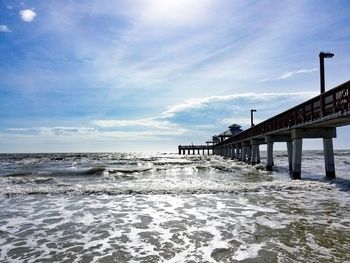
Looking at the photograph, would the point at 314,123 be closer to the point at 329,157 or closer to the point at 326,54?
the point at 329,157

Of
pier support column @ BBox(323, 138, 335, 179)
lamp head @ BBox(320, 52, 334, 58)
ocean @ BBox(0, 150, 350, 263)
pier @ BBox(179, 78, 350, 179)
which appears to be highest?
lamp head @ BBox(320, 52, 334, 58)

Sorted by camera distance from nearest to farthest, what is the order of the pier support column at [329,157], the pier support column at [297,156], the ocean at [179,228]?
the ocean at [179,228]
the pier support column at [329,157]
the pier support column at [297,156]

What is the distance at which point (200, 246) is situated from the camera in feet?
19.2

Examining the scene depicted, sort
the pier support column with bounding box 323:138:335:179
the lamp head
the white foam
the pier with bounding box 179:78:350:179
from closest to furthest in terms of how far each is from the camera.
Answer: the white foam → the pier with bounding box 179:78:350:179 → the lamp head → the pier support column with bounding box 323:138:335:179

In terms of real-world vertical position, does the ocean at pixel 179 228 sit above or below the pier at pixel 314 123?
below

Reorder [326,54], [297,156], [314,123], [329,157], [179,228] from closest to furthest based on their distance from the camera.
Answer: [179,228], [314,123], [326,54], [329,157], [297,156]

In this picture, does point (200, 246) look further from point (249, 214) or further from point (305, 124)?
point (305, 124)

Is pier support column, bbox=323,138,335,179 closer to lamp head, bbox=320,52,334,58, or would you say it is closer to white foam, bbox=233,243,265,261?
lamp head, bbox=320,52,334,58

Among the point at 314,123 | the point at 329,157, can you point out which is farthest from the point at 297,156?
the point at 314,123

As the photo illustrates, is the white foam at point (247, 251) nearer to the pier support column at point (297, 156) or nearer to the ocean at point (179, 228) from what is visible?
the ocean at point (179, 228)

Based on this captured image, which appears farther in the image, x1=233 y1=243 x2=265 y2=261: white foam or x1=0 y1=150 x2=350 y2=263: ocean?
x1=0 y1=150 x2=350 y2=263: ocean

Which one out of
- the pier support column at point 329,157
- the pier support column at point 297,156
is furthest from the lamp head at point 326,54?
the pier support column at point 297,156

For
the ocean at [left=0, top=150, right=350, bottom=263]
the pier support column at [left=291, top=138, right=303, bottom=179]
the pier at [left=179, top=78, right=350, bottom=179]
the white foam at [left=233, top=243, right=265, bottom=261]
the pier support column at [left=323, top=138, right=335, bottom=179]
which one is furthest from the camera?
the pier support column at [left=291, top=138, right=303, bottom=179]

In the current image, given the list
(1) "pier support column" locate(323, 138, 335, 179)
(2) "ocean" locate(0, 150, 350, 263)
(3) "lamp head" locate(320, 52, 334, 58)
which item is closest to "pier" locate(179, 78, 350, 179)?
(1) "pier support column" locate(323, 138, 335, 179)
